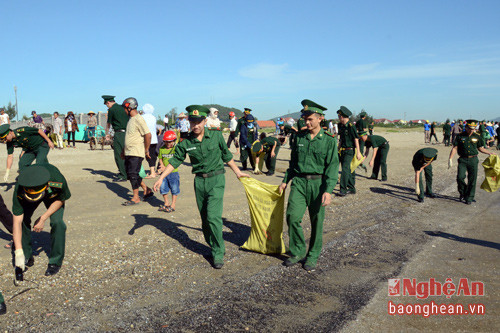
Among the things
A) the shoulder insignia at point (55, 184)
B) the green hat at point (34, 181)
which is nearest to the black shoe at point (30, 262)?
the green hat at point (34, 181)

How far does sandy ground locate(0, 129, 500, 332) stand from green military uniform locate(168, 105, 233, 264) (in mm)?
494

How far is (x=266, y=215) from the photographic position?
5688 millimetres

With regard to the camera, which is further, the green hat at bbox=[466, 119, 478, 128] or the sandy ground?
the green hat at bbox=[466, 119, 478, 128]

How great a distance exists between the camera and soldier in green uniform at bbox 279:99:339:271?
5.20 m

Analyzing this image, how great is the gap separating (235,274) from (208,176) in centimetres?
131

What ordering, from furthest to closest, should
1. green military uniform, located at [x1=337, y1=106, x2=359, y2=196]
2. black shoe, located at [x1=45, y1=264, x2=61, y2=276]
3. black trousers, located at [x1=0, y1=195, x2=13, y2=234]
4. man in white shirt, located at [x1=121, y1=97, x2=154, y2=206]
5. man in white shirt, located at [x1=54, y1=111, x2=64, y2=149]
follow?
man in white shirt, located at [x1=54, y1=111, x2=64, y2=149], green military uniform, located at [x1=337, y1=106, x2=359, y2=196], man in white shirt, located at [x1=121, y1=97, x2=154, y2=206], black trousers, located at [x1=0, y1=195, x2=13, y2=234], black shoe, located at [x1=45, y1=264, x2=61, y2=276]

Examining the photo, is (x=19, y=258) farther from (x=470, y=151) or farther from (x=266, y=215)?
(x=470, y=151)

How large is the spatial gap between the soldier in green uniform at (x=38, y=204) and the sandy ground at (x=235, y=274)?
29 centimetres

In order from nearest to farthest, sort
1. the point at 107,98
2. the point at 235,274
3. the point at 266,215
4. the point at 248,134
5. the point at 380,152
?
the point at 235,274 < the point at 266,215 < the point at 107,98 < the point at 380,152 < the point at 248,134

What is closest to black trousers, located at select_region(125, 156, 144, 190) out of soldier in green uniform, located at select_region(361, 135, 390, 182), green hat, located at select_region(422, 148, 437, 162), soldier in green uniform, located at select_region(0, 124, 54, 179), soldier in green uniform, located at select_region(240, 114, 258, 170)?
soldier in green uniform, located at select_region(0, 124, 54, 179)

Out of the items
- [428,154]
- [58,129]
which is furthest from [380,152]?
[58,129]

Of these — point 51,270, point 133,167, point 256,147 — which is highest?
point 256,147

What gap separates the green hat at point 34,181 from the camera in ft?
14.0

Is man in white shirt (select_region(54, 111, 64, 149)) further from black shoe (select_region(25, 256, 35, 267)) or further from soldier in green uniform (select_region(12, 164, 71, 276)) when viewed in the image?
soldier in green uniform (select_region(12, 164, 71, 276))
